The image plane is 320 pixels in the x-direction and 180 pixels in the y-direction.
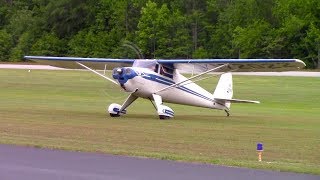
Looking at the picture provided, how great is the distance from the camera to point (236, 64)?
27.6m

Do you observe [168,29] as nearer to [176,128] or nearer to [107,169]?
[176,128]

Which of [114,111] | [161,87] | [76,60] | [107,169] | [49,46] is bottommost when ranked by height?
[107,169]

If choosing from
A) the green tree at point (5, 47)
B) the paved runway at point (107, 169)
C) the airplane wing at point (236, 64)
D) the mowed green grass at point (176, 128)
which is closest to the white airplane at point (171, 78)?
the airplane wing at point (236, 64)

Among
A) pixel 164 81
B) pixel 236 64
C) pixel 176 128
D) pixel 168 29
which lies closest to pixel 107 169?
pixel 176 128

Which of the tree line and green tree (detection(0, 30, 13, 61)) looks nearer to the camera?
the tree line

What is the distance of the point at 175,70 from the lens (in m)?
29.0

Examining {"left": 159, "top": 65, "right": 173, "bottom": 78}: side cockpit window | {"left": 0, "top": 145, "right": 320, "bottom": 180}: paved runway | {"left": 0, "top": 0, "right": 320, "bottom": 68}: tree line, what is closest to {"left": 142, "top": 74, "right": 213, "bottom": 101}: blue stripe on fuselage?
{"left": 159, "top": 65, "right": 173, "bottom": 78}: side cockpit window

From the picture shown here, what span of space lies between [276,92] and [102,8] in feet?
163

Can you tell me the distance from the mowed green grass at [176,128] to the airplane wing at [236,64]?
1830 mm

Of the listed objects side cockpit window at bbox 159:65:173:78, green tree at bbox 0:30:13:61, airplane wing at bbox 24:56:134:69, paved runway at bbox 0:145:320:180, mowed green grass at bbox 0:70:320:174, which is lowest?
paved runway at bbox 0:145:320:180

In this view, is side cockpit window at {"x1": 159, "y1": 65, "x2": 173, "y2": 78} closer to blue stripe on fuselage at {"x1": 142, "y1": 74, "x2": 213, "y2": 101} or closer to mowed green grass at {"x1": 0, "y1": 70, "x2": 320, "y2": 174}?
blue stripe on fuselage at {"x1": 142, "y1": 74, "x2": 213, "y2": 101}

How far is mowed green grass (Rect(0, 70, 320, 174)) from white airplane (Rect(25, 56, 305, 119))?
615 millimetres

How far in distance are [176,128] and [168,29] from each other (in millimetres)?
61890

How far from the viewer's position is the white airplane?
27.5 meters
